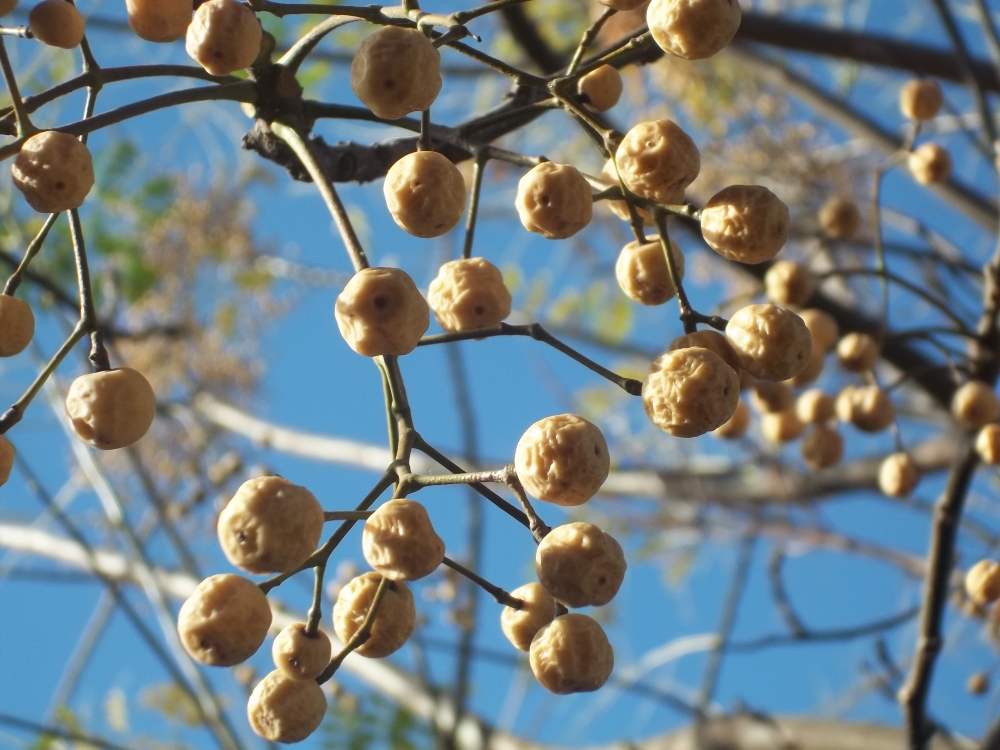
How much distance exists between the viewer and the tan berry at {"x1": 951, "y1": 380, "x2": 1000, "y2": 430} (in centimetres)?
95

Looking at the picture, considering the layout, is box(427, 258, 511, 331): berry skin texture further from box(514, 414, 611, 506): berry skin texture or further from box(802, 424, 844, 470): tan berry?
box(802, 424, 844, 470): tan berry

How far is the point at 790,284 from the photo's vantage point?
2.78 feet

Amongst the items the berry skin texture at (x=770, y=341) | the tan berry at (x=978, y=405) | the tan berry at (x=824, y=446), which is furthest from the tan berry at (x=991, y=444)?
the berry skin texture at (x=770, y=341)

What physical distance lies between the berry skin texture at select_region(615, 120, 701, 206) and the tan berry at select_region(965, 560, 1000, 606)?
55 cm

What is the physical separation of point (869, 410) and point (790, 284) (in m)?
0.19

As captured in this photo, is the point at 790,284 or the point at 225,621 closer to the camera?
the point at 225,621

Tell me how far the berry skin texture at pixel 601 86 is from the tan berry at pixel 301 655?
0.41 meters

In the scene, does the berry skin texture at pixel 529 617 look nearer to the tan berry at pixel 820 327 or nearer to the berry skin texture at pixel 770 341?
the berry skin texture at pixel 770 341

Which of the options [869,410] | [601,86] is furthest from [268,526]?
[869,410]

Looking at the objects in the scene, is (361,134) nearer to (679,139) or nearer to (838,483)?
(838,483)

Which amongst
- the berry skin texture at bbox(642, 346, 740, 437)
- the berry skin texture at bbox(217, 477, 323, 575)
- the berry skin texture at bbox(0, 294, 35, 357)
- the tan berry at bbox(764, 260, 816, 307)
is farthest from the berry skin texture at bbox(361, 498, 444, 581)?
the tan berry at bbox(764, 260, 816, 307)

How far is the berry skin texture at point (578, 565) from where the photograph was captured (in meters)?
0.46

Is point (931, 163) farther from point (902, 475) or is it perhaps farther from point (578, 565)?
point (578, 565)

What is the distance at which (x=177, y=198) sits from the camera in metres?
2.57
